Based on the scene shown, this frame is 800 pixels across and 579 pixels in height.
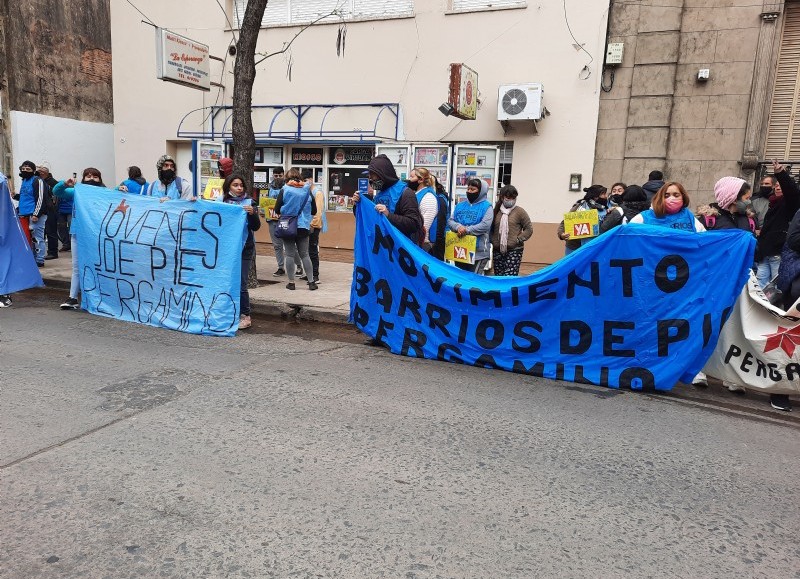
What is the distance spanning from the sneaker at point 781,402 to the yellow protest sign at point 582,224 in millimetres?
3277

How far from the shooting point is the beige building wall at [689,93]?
995 cm

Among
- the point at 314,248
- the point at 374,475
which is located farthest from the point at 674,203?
the point at 314,248

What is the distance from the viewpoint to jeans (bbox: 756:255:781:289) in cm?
670

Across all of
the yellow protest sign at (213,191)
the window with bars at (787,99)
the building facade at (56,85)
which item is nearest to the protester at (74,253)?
the yellow protest sign at (213,191)

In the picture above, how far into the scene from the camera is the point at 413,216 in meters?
6.34

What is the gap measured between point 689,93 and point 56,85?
19.1 m

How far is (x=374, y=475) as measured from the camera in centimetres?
328

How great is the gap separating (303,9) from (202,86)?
2.96m

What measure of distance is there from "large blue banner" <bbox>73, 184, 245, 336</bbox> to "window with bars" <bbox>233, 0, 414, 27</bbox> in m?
7.66

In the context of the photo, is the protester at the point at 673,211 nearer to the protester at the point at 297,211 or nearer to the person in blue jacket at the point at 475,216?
the person in blue jacket at the point at 475,216


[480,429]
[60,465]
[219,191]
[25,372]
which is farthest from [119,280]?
[480,429]

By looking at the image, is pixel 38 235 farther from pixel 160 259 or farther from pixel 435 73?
pixel 435 73

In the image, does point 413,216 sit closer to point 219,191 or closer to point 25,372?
point 219,191

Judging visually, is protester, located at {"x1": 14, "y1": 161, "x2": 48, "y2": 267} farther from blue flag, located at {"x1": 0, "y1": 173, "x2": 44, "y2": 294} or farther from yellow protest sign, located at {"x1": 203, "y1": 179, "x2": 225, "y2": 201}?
yellow protest sign, located at {"x1": 203, "y1": 179, "x2": 225, "y2": 201}
